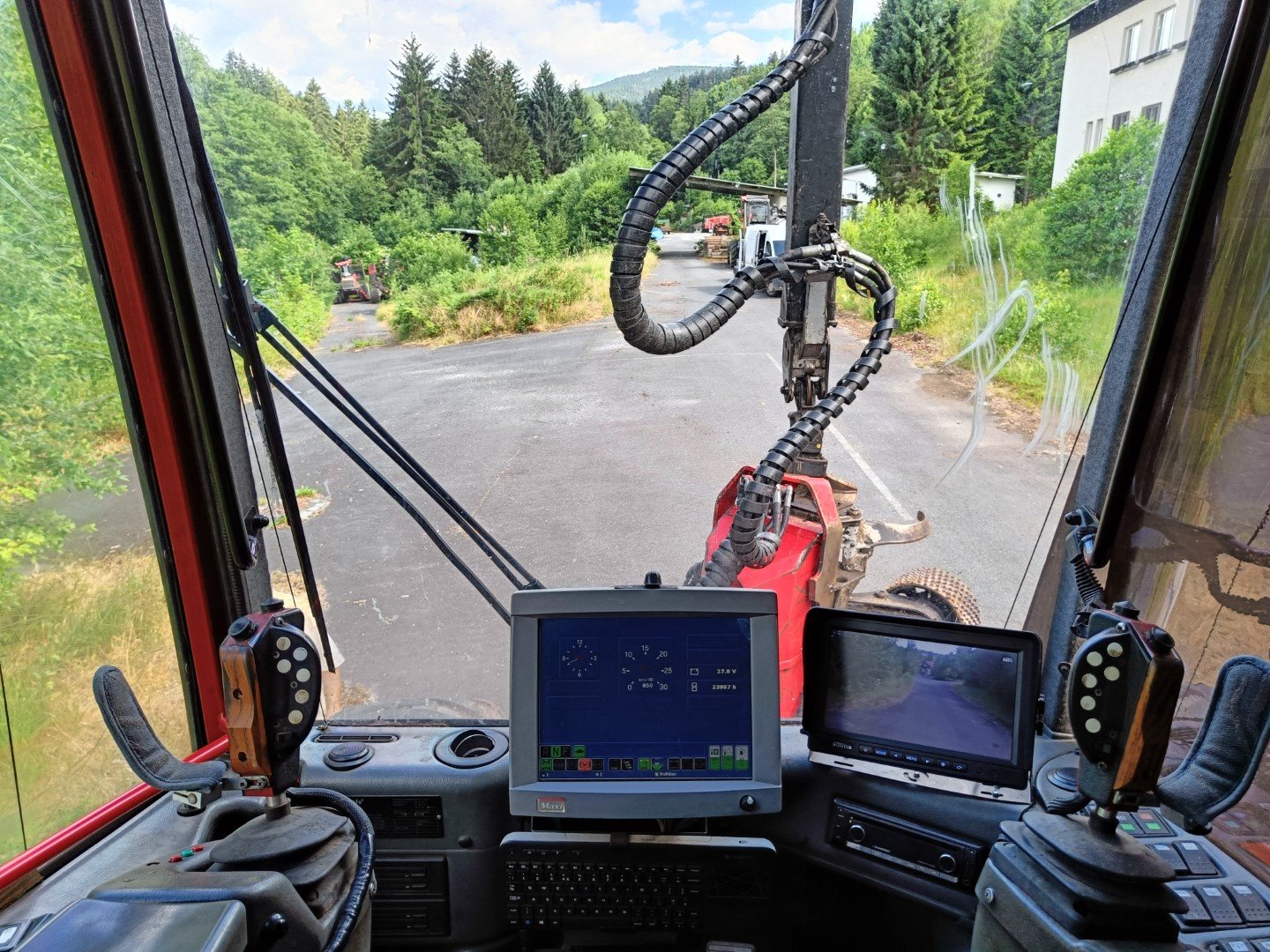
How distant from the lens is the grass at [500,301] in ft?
7.74

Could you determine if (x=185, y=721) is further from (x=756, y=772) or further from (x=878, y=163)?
(x=878, y=163)

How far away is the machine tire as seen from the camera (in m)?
2.54

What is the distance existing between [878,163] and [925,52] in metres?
0.29

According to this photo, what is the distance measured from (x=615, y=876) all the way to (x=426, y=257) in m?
1.67

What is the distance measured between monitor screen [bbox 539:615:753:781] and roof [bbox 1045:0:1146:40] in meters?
1.67

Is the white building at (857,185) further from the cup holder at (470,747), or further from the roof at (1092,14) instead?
the cup holder at (470,747)

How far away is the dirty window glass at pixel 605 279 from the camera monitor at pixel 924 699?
684 mm

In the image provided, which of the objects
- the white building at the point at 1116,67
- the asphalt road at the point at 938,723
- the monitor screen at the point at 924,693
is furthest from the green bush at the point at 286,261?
the white building at the point at 1116,67

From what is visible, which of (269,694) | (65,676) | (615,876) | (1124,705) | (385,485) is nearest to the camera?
(1124,705)

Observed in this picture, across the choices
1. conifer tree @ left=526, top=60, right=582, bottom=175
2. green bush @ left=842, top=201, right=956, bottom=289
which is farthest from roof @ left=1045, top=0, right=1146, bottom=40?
conifer tree @ left=526, top=60, right=582, bottom=175

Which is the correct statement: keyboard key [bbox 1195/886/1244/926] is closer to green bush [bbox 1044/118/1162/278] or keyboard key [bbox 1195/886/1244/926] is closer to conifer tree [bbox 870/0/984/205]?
green bush [bbox 1044/118/1162/278]

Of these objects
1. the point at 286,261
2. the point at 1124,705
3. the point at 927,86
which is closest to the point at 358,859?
the point at 1124,705

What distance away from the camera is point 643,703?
1.53 metres

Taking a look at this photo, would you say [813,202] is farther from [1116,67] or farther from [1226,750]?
[1226,750]
